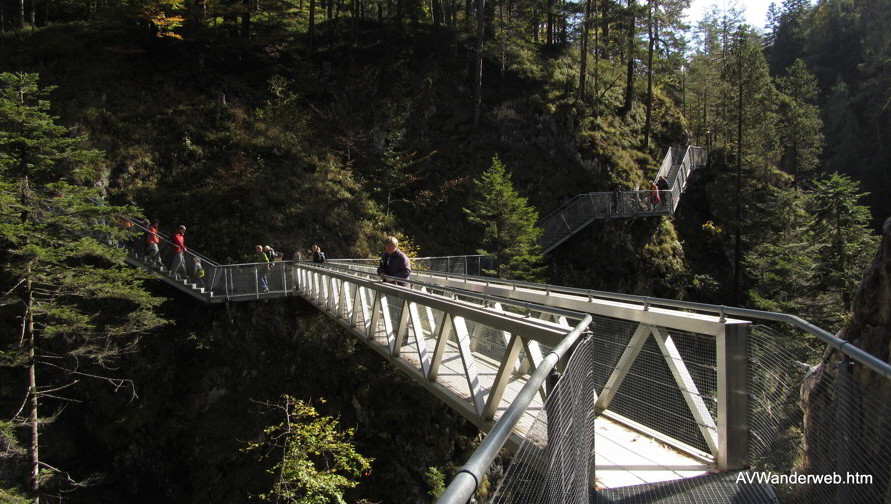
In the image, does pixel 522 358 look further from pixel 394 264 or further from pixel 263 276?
pixel 263 276

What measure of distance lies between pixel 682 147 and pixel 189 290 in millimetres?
27819

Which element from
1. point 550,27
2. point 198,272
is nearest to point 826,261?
point 198,272

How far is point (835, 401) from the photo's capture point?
9.11ft

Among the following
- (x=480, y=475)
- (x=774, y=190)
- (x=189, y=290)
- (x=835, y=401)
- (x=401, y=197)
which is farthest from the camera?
(x=774, y=190)

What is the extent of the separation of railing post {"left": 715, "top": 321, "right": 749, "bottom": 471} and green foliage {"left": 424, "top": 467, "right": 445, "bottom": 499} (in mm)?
10586

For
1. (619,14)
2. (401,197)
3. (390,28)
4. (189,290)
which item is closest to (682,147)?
(619,14)

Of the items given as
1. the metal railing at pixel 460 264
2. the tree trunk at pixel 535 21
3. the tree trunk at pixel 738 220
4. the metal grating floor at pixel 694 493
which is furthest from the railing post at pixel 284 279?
the tree trunk at pixel 535 21

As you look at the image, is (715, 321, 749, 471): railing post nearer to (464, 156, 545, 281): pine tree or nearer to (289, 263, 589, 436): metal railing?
(289, 263, 589, 436): metal railing

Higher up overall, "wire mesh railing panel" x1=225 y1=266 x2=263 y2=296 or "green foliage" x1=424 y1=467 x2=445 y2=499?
"wire mesh railing panel" x1=225 y1=266 x2=263 y2=296

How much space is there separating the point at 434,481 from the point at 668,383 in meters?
10.9

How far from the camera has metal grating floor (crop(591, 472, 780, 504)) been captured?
298cm

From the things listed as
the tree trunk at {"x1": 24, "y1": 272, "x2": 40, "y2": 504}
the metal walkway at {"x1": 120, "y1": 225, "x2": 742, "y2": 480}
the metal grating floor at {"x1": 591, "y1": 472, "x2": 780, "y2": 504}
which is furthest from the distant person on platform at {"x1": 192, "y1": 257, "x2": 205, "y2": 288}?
the metal grating floor at {"x1": 591, "y1": 472, "x2": 780, "y2": 504}

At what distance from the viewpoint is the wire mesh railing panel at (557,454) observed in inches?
68.7

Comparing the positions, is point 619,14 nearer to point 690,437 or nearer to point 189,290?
point 189,290
